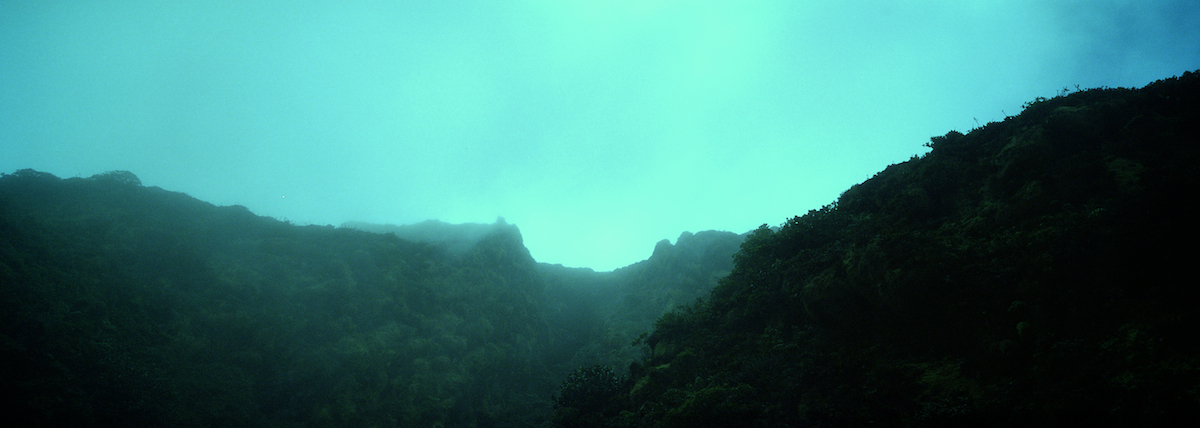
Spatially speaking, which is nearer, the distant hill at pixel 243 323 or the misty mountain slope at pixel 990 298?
the misty mountain slope at pixel 990 298

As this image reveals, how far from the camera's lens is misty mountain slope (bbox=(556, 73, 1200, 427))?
910 centimetres

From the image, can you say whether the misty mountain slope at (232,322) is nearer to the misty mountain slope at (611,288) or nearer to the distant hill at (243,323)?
the distant hill at (243,323)

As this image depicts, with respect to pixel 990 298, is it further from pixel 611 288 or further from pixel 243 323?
pixel 611 288

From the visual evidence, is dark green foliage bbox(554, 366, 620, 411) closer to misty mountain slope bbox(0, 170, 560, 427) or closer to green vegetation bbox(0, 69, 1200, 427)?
green vegetation bbox(0, 69, 1200, 427)

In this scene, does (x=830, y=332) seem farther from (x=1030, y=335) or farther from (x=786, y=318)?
(x=1030, y=335)

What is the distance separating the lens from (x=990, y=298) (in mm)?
12422

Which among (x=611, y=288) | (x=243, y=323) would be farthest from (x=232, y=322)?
(x=611, y=288)

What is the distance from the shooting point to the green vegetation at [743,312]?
10.2 metres

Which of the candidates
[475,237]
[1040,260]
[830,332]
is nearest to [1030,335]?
[1040,260]

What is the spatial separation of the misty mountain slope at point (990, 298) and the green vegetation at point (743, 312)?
0.07 meters

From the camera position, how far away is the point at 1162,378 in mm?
7820

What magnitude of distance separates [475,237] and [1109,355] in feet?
237

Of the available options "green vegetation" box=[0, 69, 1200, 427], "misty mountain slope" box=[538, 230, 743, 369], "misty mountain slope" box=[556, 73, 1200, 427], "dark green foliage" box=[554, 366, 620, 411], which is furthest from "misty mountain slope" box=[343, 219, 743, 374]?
"misty mountain slope" box=[556, 73, 1200, 427]

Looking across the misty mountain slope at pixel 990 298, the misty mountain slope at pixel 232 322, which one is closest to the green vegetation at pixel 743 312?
the misty mountain slope at pixel 990 298
